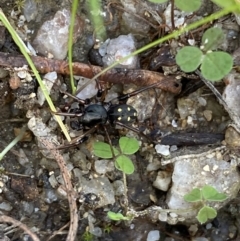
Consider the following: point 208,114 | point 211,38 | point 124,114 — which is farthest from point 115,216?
point 211,38

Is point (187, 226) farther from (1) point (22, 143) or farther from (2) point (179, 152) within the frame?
(1) point (22, 143)

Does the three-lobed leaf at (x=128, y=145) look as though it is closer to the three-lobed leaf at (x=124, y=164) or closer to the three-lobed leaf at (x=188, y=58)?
the three-lobed leaf at (x=124, y=164)

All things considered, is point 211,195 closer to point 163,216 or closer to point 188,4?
point 163,216

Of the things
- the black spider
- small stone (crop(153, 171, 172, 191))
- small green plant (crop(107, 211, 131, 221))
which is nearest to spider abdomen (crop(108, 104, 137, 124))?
the black spider

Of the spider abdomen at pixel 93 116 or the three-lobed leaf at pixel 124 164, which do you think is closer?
the three-lobed leaf at pixel 124 164

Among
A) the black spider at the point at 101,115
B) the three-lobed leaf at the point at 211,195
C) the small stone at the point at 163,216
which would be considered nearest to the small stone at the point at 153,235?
the small stone at the point at 163,216

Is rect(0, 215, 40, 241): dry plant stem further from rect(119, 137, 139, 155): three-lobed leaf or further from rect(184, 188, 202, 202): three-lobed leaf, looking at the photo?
rect(184, 188, 202, 202): three-lobed leaf

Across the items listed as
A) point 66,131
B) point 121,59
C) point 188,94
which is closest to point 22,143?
point 66,131
